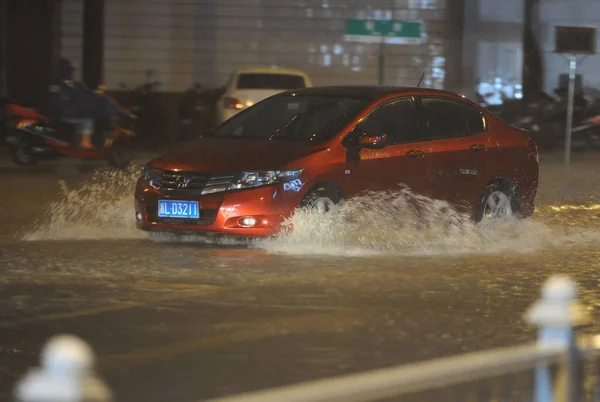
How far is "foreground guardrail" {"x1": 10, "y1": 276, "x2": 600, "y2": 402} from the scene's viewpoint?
2.74 metres

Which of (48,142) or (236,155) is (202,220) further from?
(48,142)

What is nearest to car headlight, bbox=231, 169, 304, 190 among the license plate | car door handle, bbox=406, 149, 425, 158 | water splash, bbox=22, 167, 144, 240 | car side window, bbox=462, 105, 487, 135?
the license plate

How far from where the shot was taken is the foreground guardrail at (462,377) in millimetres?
2744

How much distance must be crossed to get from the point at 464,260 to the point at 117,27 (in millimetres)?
17161

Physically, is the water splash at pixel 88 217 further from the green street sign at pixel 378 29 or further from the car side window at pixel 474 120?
the green street sign at pixel 378 29

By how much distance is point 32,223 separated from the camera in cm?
1230

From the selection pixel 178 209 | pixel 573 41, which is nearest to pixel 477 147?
pixel 178 209

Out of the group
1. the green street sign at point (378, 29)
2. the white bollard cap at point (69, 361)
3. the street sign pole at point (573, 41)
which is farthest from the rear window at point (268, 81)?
the white bollard cap at point (69, 361)

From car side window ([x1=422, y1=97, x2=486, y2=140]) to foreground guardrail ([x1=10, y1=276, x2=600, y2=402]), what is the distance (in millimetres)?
7395

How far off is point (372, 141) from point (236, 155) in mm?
1195

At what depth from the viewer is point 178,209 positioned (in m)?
10.3

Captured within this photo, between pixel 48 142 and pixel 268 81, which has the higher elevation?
pixel 268 81

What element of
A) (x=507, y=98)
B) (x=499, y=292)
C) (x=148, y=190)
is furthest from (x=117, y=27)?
(x=499, y=292)

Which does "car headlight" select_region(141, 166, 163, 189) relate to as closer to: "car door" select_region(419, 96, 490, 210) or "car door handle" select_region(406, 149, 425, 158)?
"car door handle" select_region(406, 149, 425, 158)
